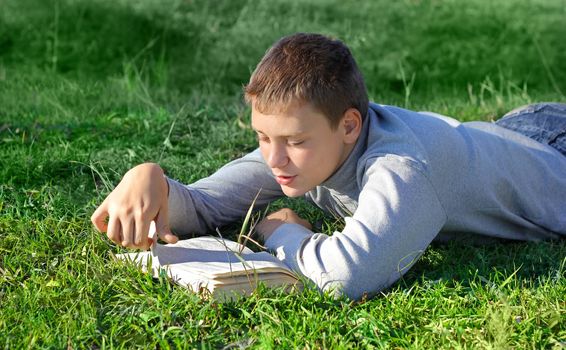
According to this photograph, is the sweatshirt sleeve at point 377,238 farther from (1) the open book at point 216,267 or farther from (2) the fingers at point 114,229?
(2) the fingers at point 114,229

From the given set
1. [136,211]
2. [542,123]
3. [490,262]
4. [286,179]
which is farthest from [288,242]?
[542,123]

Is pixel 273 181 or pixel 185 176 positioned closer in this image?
pixel 273 181

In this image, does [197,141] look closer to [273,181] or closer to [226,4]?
[273,181]

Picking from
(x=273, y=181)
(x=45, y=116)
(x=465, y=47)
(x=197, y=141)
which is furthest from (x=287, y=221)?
(x=465, y=47)

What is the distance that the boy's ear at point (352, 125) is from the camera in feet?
9.87

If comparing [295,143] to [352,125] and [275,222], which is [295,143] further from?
[275,222]

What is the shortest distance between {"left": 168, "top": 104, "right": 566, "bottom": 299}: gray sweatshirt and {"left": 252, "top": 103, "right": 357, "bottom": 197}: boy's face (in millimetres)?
132

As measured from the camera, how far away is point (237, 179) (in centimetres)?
350

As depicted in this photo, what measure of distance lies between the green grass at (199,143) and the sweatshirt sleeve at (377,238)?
0.07 m

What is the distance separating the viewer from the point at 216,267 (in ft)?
9.03

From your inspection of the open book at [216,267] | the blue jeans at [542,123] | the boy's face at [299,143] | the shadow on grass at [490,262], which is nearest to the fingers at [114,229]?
the open book at [216,267]

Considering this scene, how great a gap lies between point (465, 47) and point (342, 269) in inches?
219

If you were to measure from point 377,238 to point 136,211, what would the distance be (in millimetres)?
816

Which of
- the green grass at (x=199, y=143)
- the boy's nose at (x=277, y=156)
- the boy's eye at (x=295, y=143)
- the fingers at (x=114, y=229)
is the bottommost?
the green grass at (x=199, y=143)
